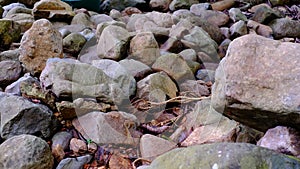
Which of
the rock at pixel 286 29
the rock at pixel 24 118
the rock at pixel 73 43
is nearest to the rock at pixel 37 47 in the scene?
the rock at pixel 73 43

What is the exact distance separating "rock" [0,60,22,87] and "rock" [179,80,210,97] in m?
0.84

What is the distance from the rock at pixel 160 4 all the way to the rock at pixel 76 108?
1967mm

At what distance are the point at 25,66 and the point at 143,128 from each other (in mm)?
→ 734

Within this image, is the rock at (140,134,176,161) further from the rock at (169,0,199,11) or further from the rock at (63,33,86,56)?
the rock at (169,0,199,11)

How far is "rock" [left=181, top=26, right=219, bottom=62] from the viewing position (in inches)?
86.1

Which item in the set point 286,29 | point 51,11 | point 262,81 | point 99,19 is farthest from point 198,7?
point 262,81

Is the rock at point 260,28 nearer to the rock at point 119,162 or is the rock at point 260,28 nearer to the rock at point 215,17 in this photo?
the rock at point 215,17

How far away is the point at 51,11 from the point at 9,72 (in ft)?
2.91

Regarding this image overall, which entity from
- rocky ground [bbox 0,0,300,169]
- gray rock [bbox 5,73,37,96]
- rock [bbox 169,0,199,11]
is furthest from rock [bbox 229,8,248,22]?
gray rock [bbox 5,73,37,96]

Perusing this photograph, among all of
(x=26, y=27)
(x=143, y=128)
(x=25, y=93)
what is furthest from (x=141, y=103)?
(x=26, y=27)

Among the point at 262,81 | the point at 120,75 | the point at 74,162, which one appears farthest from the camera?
the point at 120,75

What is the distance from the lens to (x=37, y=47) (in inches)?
69.4

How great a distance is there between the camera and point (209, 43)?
7.34 ft

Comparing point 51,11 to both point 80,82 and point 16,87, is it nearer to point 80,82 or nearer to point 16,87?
point 16,87
